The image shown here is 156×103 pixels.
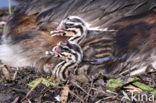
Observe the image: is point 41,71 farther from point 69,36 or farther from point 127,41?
point 127,41

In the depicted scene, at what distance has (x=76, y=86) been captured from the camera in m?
2.61

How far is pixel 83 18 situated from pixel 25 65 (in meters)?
0.78

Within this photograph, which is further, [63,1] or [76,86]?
[63,1]

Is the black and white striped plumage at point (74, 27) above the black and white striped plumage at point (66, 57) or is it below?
above

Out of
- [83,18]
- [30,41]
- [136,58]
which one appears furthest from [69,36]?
[136,58]

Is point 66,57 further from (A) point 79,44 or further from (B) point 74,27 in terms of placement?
(B) point 74,27

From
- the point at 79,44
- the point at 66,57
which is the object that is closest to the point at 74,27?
the point at 79,44

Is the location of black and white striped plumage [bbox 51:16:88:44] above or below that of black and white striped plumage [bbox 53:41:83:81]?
above

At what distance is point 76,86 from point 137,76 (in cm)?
55

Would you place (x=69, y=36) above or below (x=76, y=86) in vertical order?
above

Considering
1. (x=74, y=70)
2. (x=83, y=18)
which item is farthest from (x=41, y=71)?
(x=83, y=18)

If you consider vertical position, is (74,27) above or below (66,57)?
above

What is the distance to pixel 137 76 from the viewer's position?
2670 millimetres

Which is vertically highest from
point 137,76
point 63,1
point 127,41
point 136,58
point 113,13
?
point 63,1
